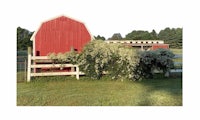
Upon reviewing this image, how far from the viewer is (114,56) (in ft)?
31.9

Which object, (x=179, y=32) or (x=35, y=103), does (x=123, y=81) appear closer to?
(x=35, y=103)

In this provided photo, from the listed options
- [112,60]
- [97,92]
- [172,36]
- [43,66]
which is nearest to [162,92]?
[97,92]

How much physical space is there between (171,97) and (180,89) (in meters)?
1.07

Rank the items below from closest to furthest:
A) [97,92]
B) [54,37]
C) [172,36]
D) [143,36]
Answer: [97,92]
[54,37]
[143,36]
[172,36]

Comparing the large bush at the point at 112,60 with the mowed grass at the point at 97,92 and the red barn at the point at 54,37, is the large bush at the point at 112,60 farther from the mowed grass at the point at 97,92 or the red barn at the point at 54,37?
the red barn at the point at 54,37

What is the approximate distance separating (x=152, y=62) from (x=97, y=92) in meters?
3.07

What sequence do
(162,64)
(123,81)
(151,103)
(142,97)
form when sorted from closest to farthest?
1. (151,103)
2. (142,97)
3. (123,81)
4. (162,64)

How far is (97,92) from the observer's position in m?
7.83

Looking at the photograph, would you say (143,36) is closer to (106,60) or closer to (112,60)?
(112,60)

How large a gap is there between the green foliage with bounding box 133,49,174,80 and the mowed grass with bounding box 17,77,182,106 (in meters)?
0.40

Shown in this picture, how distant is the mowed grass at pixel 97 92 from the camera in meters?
6.89

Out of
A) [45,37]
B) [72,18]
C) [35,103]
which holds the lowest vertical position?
[35,103]

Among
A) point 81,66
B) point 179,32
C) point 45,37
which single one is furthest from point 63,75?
point 179,32

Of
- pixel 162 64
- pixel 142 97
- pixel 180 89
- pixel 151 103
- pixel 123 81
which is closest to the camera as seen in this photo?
pixel 151 103
